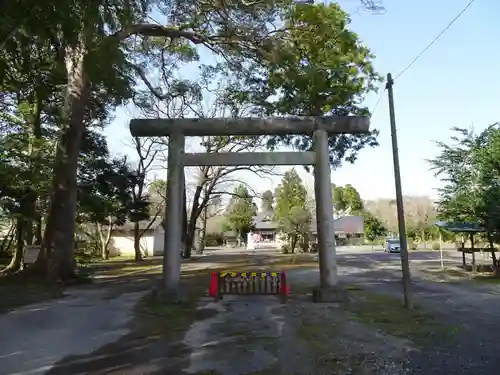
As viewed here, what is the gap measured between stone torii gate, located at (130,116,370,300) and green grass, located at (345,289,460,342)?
1420 millimetres

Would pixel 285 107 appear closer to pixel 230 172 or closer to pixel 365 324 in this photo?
pixel 365 324

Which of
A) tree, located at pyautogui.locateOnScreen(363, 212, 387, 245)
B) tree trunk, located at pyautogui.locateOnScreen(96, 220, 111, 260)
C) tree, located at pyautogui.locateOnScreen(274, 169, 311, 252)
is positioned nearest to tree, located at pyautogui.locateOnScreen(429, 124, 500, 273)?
tree, located at pyautogui.locateOnScreen(274, 169, 311, 252)

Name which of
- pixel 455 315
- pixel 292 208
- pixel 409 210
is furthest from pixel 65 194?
pixel 409 210

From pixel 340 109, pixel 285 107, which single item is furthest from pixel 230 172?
pixel 285 107

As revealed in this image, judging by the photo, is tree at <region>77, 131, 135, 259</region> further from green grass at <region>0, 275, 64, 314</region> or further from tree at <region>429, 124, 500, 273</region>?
tree at <region>429, 124, 500, 273</region>

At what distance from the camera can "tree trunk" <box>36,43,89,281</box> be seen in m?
13.6

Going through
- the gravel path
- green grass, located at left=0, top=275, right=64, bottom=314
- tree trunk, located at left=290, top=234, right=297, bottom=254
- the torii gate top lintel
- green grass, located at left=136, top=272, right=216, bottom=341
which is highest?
the torii gate top lintel

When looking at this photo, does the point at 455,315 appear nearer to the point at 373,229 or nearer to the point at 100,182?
the point at 100,182

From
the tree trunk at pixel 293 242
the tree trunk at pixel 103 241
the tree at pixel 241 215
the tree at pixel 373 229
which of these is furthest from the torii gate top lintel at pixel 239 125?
the tree at pixel 241 215

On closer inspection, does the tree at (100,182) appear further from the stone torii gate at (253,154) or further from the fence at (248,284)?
the fence at (248,284)

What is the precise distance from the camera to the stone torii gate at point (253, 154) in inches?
436

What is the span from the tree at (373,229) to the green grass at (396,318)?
4450cm

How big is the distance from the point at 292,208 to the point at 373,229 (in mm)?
20168

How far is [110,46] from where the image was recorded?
6.33m
